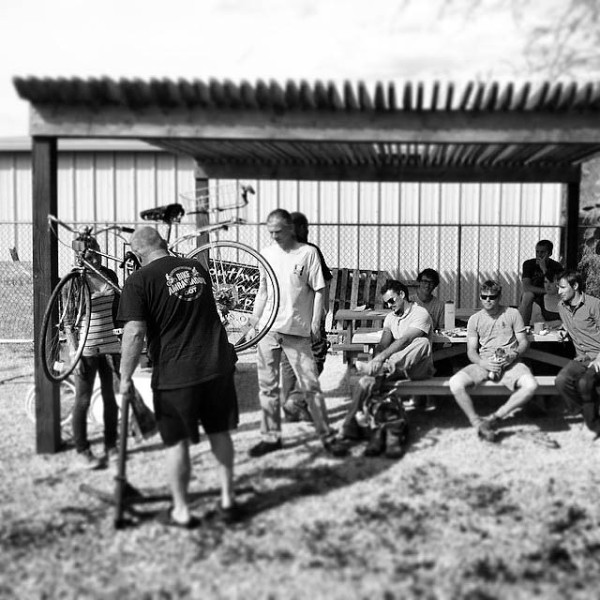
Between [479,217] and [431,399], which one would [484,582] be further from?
[479,217]

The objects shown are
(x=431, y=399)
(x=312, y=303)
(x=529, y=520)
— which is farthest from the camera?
(x=431, y=399)

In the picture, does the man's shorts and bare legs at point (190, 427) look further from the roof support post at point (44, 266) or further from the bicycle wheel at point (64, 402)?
the bicycle wheel at point (64, 402)

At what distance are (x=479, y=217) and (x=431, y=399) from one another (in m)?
8.01

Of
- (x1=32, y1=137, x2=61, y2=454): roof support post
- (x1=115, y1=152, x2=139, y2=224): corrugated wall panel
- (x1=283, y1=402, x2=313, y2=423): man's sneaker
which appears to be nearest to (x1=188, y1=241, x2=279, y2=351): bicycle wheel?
(x1=283, y1=402, x2=313, y2=423): man's sneaker

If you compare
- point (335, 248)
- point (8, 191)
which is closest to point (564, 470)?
point (335, 248)

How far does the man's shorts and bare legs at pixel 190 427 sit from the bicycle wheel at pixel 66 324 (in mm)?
1539

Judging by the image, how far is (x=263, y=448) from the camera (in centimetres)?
584

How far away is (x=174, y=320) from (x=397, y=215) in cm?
1088

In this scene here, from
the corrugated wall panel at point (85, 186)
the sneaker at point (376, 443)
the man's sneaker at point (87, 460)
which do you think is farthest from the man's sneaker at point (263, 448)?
the corrugated wall panel at point (85, 186)

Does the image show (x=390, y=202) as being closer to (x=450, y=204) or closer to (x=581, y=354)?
(x=450, y=204)

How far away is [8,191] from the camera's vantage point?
51.8ft

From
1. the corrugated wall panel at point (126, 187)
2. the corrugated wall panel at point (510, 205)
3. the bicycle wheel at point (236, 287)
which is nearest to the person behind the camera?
the bicycle wheel at point (236, 287)

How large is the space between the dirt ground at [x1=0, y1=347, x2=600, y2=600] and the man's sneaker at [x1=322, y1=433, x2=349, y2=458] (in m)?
0.09

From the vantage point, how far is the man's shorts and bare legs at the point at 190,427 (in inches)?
170
